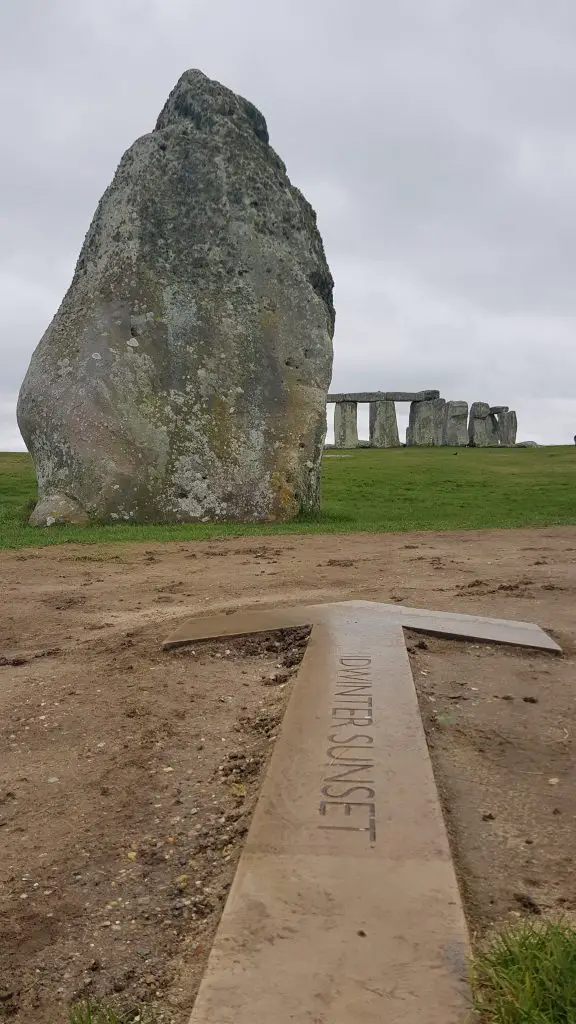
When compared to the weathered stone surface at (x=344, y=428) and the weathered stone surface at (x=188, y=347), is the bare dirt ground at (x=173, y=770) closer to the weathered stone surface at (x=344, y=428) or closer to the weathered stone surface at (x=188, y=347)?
the weathered stone surface at (x=188, y=347)

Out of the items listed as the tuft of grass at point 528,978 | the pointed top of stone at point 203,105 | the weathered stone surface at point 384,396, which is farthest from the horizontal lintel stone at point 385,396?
the tuft of grass at point 528,978

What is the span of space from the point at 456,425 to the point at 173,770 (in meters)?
31.9

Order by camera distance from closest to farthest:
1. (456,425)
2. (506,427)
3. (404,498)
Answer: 1. (404,498)
2. (456,425)
3. (506,427)

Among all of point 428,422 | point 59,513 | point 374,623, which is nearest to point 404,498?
point 59,513

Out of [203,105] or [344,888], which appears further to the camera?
[203,105]

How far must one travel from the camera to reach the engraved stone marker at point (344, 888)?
5.19 feet

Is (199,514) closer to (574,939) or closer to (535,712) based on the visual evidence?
(535,712)

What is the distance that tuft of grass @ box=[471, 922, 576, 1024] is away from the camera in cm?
152

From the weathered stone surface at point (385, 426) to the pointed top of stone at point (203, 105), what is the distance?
21.4 m

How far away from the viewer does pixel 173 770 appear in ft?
9.43

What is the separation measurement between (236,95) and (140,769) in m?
11.3

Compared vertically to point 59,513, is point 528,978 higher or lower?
lower

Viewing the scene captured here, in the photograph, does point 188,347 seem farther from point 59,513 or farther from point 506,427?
point 506,427

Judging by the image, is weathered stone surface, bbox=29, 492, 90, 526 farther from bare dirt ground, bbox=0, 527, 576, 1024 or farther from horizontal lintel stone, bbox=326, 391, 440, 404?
horizontal lintel stone, bbox=326, 391, 440, 404
